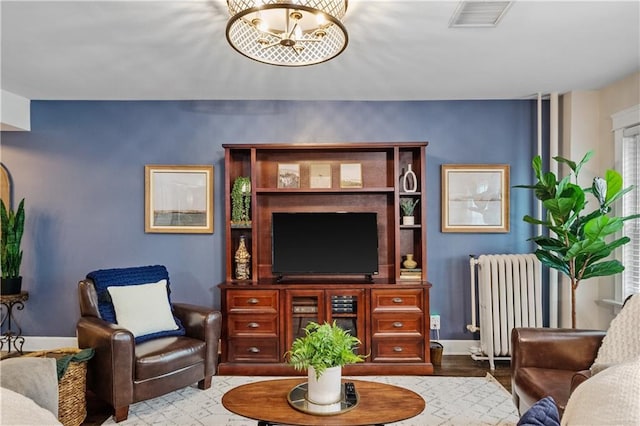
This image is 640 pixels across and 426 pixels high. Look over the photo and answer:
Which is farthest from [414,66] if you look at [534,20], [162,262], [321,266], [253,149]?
[162,262]

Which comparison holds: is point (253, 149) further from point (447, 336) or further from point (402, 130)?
point (447, 336)

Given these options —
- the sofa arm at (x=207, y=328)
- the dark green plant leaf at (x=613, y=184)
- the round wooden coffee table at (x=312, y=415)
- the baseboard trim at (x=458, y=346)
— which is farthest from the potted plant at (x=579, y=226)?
the sofa arm at (x=207, y=328)

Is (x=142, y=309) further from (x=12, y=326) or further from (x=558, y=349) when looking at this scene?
(x=558, y=349)

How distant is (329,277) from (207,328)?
1281 millimetres

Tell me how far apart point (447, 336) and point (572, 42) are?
9.23 ft

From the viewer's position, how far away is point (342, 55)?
311 cm

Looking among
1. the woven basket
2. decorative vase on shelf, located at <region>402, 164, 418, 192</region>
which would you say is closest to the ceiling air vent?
decorative vase on shelf, located at <region>402, 164, 418, 192</region>

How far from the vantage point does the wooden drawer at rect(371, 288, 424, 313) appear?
3.79m

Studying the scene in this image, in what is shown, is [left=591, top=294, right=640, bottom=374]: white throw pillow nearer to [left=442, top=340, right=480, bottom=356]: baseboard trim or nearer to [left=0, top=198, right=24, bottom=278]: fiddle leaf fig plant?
[left=442, top=340, right=480, bottom=356]: baseboard trim

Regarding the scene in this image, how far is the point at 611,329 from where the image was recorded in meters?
2.48

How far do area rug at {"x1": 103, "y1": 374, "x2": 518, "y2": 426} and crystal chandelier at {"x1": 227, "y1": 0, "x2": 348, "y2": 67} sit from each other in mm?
2280

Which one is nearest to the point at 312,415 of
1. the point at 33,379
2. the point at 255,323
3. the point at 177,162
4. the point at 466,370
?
the point at 33,379

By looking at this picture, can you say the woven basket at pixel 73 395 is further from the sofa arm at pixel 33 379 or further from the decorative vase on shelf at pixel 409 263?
the decorative vase on shelf at pixel 409 263

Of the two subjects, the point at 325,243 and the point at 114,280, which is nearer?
the point at 114,280
